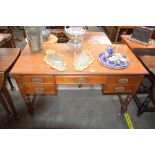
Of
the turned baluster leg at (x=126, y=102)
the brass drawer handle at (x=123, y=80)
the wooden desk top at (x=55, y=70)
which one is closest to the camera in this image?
the wooden desk top at (x=55, y=70)

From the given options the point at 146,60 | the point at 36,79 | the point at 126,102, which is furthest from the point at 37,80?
the point at 146,60

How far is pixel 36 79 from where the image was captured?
125 cm

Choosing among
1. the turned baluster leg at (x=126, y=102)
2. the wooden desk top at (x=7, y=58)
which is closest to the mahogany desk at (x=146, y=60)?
the turned baluster leg at (x=126, y=102)

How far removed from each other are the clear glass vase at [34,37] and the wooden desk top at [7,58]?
217mm

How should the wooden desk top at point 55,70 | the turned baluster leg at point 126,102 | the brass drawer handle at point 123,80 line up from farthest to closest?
the turned baluster leg at point 126,102 → the brass drawer handle at point 123,80 → the wooden desk top at point 55,70

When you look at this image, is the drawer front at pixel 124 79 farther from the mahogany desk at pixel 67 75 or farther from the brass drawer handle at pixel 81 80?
the brass drawer handle at pixel 81 80

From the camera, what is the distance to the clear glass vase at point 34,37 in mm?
1249

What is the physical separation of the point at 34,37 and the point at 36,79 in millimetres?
405

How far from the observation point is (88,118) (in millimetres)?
1752

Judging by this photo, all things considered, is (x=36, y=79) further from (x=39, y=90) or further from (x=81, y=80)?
(x=81, y=80)
